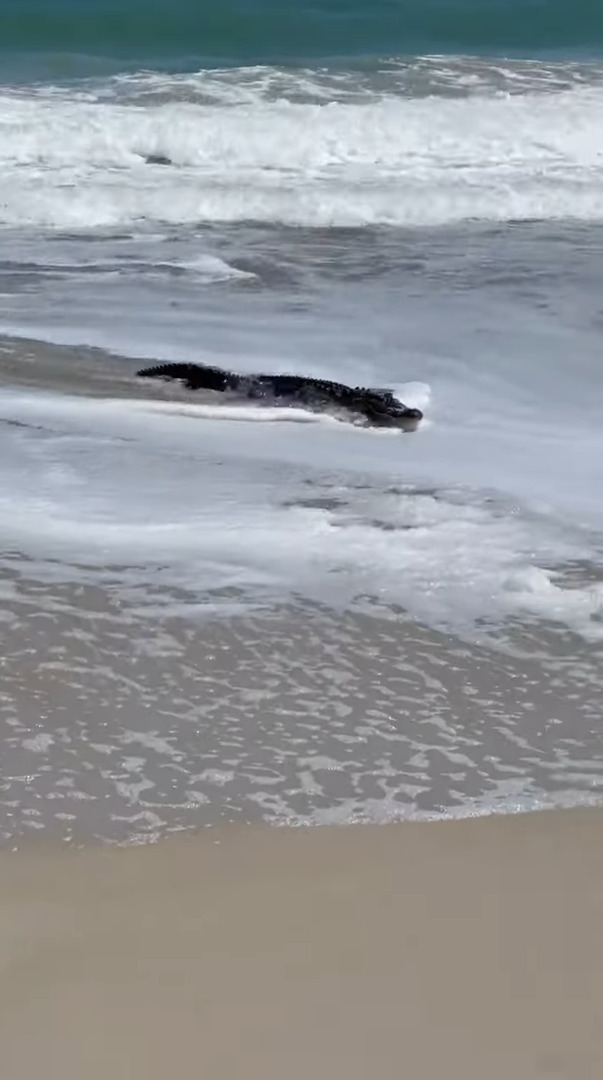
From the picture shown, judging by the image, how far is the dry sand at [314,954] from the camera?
234 cm

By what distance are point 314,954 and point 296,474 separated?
2300mm

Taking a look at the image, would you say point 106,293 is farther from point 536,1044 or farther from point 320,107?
point 536,1044

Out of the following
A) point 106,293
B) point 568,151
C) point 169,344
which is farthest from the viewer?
point 568,151

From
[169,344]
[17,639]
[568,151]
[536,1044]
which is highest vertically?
[568,151]

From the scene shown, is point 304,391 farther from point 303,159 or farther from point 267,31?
point 267,31

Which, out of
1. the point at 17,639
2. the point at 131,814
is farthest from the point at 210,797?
the point at 17,639

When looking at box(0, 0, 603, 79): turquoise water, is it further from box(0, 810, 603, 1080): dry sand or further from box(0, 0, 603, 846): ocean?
box(0, 810, 603, 1080): dry sand

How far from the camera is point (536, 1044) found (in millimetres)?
2369

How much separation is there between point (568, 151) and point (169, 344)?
4.67 metres

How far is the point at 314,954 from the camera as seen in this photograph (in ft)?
8.36

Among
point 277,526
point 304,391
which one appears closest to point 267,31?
point 304,391

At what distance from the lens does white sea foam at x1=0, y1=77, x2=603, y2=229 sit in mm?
8258

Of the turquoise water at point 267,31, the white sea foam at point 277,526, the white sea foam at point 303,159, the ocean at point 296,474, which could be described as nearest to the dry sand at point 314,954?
the ocean at point 296,474

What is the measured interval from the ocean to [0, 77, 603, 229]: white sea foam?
0.03 meters
